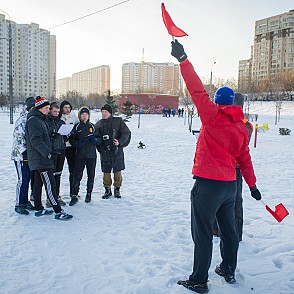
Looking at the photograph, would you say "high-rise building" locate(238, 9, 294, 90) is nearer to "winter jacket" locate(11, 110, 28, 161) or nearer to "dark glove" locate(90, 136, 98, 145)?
"dark glove" locate(90, 136, 98, 145)

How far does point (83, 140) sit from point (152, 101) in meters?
50.5

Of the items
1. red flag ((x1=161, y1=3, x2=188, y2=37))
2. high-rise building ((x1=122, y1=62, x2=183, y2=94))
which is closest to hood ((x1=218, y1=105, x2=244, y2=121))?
red flag ((x1=161, y1=3, x2=188, y2=37))

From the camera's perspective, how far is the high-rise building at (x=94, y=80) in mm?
91250

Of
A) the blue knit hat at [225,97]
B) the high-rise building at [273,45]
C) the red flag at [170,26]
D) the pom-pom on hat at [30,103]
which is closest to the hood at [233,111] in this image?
the blue knit hat at [225,97]

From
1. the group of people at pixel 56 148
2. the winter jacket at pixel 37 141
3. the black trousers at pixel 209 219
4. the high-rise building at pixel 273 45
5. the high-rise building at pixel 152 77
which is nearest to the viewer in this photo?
the black trousers at pixel 209 219

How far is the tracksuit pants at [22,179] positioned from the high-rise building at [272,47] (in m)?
82.5

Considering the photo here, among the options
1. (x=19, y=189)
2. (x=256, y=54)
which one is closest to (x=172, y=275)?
(x=19, y=189)

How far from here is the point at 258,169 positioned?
28.7 ft

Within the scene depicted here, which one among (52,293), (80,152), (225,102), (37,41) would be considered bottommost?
(52,293)

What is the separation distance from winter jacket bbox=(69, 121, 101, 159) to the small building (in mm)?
47917

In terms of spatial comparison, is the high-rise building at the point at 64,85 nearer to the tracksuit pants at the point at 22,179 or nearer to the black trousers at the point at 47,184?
the tracksuit pants at the point at 22,179

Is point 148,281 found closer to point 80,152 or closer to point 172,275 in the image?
point 172,275

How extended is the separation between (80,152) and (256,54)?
9965 cm

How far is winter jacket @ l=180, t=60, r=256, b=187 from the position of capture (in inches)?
96.7
